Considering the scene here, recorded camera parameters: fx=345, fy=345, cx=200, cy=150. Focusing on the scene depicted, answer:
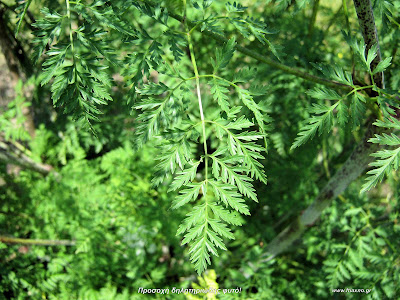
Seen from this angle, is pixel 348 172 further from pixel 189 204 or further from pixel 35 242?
pixel 35 242

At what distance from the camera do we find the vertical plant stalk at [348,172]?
1208mm

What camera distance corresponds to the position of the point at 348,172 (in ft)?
5.53

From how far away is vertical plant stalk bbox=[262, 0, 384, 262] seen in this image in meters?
1.21

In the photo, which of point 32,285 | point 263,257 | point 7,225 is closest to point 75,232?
point 32,285

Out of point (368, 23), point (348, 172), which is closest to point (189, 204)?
point (348, 172)

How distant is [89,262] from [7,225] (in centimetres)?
83

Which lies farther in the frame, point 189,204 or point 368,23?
point 189,204

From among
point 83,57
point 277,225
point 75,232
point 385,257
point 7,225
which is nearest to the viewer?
point 83,57

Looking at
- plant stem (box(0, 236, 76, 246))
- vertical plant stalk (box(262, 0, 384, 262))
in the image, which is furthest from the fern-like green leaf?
plant stem (box(0, 236, 76, 246))

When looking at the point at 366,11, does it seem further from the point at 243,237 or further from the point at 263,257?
the point at 243,237

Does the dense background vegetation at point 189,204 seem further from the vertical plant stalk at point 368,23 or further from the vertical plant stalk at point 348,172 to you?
the vertical plant stalk at point 368,23

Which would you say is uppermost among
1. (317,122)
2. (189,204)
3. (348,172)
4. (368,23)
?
(368,23)

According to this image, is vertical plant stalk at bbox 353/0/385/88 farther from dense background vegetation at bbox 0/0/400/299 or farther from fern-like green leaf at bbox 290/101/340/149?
dense background vegetation at bbox 0/0/400/299

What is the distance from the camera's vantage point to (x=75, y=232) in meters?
2.38
